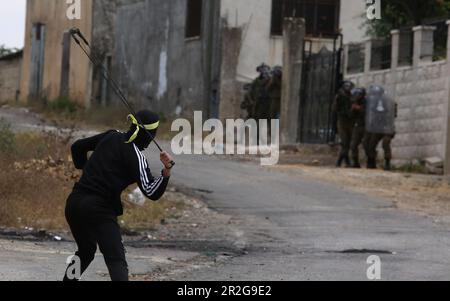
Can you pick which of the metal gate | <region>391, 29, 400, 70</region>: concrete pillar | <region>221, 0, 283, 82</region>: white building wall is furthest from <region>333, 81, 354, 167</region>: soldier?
<region>221, 0, 283, 82</region>: white building wall

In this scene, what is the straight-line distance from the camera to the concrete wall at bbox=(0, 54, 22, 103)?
52928mm

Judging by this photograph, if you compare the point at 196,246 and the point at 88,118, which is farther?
the point at 88,118

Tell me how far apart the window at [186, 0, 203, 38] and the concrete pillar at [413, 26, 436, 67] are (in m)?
Answer: 12.7

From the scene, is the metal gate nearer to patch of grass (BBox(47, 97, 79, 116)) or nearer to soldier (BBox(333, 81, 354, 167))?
soldier (BBox(333, 81, 354, 167))

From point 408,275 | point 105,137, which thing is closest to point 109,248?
point 105,137

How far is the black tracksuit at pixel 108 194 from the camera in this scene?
8.48 meters

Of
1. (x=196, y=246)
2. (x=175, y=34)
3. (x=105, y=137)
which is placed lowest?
(x=196, y=246)

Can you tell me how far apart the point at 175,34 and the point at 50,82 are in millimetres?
11047

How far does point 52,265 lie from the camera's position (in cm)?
1113

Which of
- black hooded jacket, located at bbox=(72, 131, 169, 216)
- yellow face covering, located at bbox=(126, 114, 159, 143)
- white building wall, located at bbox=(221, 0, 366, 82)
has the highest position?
white building wall, located at bbox=(221, 0, 366, 82)

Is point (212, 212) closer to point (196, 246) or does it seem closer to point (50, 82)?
point (196, 246)

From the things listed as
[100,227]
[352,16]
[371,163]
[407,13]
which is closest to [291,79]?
[407,13]

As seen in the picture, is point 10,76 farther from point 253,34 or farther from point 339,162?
point 339,162

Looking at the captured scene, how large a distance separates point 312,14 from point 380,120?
1103 centimetres
